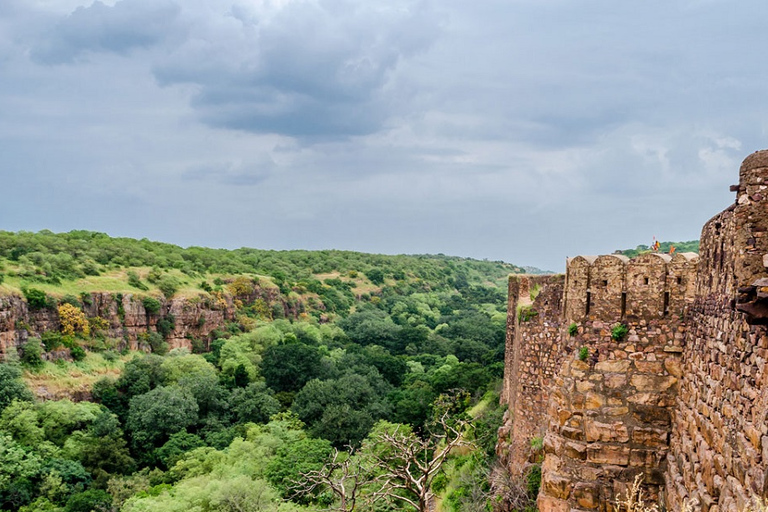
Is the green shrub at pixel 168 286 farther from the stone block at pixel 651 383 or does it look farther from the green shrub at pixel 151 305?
the stone block at pixel 651 383

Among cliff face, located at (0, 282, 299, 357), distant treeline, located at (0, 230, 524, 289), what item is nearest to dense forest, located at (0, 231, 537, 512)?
distant treeline, located at (0, 230, 524, 289)

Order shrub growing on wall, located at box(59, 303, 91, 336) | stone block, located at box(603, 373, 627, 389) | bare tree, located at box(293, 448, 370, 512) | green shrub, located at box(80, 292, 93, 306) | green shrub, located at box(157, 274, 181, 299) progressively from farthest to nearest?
green shrub, located at box(157, 274, 181, 299)
green shrub, located at box(80, 292, 93, 306)
shrub growing on wall, located at box(59, 303, 91, 336)
bare tree, located at box(293, 448, 370, 512)
stone block, located at box(603, 373, 627, 389)

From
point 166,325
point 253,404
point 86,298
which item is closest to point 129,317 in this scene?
point 166,325

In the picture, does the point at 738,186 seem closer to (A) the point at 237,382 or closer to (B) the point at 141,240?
(A) the point at 237,382

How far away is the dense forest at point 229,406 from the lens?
19.0m

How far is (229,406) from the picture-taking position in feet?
113

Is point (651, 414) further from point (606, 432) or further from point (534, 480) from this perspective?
point (534, 480)

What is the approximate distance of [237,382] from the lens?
39.0 meters

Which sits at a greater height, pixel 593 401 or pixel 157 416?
pixel 593 401

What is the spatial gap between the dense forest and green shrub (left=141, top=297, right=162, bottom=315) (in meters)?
0.10

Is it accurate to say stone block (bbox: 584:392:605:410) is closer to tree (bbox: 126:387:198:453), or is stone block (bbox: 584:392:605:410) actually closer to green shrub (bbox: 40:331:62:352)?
tree (bbox: 126:387:198:453)

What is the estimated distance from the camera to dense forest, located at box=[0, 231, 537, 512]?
19.0 m

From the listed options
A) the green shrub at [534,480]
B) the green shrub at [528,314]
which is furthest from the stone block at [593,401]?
the green shrub at [528,314]

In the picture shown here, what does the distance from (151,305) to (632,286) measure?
4205 cm
